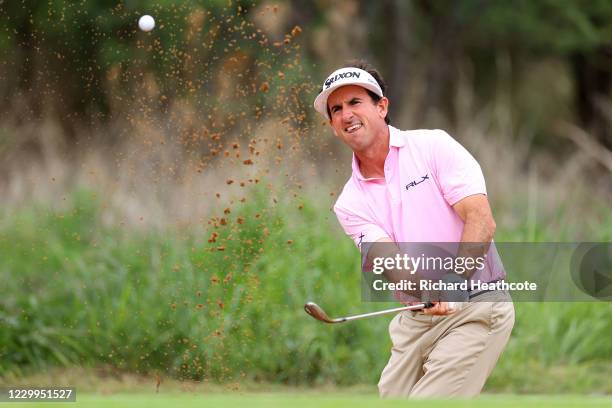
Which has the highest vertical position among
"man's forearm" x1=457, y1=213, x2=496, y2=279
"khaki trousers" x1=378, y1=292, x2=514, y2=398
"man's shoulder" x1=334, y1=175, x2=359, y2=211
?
"man's shoulder" x1=334, y1=175, x2=359, y2=211

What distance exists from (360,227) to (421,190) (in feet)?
1.15

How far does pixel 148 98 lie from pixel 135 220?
4.60ft

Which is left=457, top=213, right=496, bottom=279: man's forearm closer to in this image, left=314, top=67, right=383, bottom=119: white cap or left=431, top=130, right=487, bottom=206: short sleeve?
left=431, top=130, right=487, bottom=206: short sleeve

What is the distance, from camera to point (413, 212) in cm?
527

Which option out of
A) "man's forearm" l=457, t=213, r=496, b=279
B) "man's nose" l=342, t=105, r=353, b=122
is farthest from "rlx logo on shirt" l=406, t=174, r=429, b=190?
"man's nose" l=342, t=105, r=353, b=122

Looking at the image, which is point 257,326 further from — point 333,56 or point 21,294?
point 333,56

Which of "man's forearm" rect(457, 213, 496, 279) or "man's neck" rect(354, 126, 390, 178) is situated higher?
"man's neck" rect(354, 126, 390, 178)

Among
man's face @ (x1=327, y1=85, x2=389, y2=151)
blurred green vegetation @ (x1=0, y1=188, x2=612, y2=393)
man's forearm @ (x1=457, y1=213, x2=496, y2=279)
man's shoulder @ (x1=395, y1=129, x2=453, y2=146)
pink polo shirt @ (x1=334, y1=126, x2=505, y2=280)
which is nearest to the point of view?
man's forearm @ (x1=457, y1=213, x2=496, y2=279)

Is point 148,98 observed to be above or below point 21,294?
above

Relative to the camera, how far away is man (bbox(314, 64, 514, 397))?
5203 mm

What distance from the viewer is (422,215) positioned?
527cm

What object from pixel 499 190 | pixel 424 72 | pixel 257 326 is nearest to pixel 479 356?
pixel 257 326

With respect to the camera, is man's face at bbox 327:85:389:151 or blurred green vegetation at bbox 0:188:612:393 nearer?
man's face at bbox 327:85:389:151

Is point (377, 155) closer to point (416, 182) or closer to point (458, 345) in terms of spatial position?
point (416, 182)
